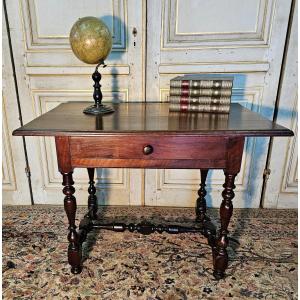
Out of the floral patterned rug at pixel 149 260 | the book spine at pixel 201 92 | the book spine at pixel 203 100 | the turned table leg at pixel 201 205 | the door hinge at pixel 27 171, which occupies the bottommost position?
the floral patterned rug at pixel 149 260

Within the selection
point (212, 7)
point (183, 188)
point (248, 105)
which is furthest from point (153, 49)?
point (183, 188)

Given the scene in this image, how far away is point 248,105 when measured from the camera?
1.79m

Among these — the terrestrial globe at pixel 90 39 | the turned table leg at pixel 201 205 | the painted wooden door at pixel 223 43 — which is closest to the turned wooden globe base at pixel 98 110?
the terrestrial globe at pixel 90 39

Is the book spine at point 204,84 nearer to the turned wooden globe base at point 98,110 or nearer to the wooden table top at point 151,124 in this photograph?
the wooden table top at point 151,124

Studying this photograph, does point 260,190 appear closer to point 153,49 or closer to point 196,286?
point 196,286

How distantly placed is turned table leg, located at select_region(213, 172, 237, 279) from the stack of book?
36 centimetres

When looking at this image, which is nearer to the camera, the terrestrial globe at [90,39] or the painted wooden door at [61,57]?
the terrestrial globe at [90,39]

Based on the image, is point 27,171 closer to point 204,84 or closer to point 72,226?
point 72,226

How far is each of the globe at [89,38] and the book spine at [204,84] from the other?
41 centimetres

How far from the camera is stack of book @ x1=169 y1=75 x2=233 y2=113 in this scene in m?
1.25

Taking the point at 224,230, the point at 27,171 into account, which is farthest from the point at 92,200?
the point at 224,230

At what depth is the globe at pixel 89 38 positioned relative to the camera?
1229 mm

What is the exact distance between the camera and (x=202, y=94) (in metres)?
1.28

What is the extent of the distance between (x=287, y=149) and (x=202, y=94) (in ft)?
3.26
